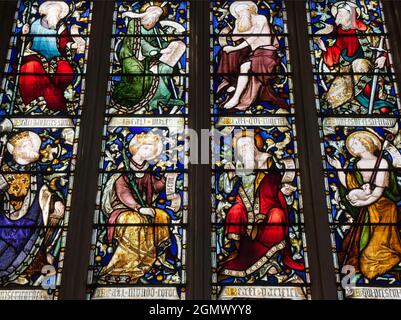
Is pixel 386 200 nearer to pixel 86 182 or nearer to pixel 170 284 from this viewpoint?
pixel 170 284

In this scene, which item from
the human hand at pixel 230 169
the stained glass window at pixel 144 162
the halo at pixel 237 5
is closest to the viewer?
the stained glass window at pixel 144 162

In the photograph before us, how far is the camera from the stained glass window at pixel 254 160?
6.76 meters

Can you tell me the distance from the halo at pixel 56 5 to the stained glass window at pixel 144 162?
54 centimetres

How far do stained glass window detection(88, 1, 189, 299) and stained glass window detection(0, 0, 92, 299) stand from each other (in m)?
0.34

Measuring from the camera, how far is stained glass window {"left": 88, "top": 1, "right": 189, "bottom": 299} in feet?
22.2

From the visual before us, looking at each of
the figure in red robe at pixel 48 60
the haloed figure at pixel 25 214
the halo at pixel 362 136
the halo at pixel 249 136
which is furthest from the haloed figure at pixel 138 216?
the halo at pixel 362 136

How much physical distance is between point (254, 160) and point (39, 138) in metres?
2.03

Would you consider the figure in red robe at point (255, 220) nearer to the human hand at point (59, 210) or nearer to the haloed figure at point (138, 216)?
the haloed figure at point (138, 216)

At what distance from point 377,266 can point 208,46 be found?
279cm

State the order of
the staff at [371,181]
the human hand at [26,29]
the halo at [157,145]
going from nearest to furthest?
1. the staff at [371,181]
2. the halo at [157,145]
3. the human hand at [26,29]

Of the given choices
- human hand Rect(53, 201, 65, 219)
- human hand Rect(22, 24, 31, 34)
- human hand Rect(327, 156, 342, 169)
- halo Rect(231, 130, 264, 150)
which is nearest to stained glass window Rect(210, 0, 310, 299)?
halo Rect(231, 130, 264, 150)

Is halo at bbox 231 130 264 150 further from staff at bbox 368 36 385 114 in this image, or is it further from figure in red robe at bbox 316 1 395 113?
staff at bbox 368 36 385 114

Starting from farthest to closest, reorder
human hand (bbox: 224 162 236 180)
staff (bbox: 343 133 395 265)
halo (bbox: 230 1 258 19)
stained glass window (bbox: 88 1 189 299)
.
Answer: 1. halo (bbox: 230 1 258 19)
2. human hand (bbox: 224 162 236 180)
3. staff (bbox: 343 133 395 265)
4. stained glass window (bbox: 88 1 189 299)

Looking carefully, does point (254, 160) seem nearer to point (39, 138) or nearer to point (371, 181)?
point (371, 181)
